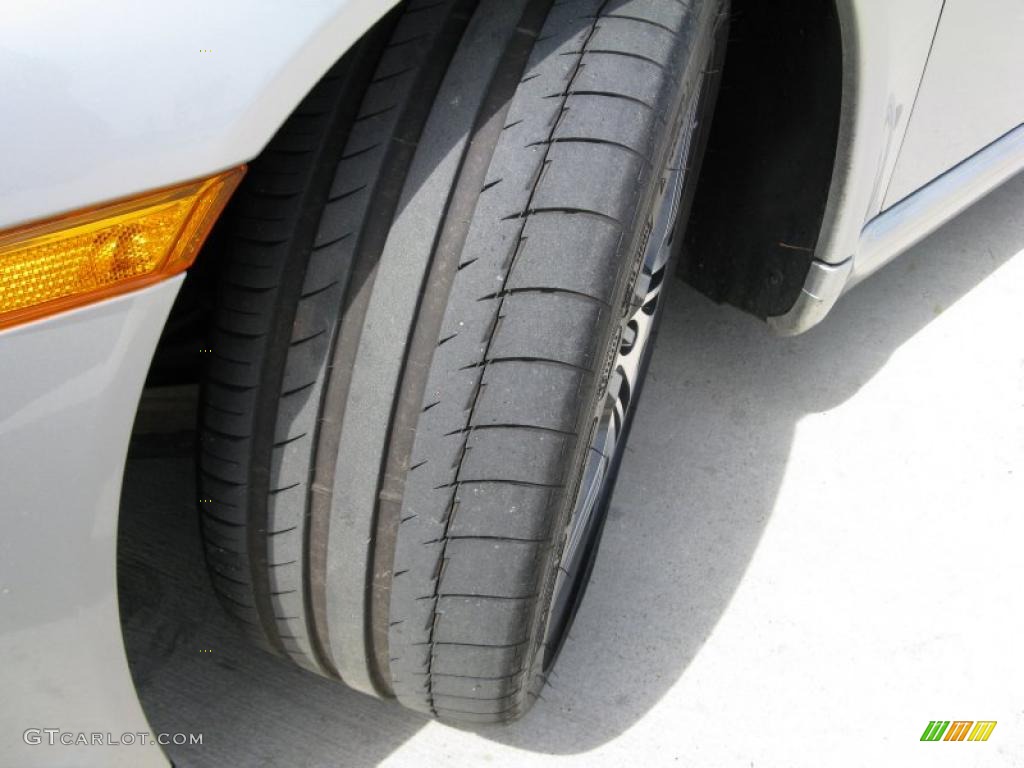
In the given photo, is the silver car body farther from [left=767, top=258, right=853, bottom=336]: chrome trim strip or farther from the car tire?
[left=767, top=258, right=853, bottom=336]: chrome trim strip

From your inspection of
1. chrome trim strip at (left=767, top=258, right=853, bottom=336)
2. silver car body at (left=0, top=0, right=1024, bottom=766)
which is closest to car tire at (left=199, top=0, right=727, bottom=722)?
silver car body at (left=0, top=0, right=1024, bottom=766)

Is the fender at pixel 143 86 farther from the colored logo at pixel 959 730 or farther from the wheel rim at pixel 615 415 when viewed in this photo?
the colored logo at pixel 959 730

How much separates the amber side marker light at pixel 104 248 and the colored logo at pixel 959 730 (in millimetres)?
1243

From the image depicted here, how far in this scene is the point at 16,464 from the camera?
2.68ft

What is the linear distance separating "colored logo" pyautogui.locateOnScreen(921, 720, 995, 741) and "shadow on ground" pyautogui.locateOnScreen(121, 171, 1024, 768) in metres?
0.34

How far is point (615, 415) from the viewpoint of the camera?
1643 mm

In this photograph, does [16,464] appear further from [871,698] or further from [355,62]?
Result: [871,698]

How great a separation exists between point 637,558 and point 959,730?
0.54 m

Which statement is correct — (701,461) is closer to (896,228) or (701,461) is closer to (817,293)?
(817,293)

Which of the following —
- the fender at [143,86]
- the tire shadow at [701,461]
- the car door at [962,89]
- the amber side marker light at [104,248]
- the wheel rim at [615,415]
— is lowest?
the tire shadow at [701,461]

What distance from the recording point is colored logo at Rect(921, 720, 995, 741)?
59.9 inches

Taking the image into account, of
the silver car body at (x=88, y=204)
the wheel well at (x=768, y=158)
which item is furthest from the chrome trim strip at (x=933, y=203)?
the silver car body at (x=88, y=204)

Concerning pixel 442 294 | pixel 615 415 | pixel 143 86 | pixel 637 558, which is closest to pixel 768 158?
pixel 615 415

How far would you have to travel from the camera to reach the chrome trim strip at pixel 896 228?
1717 millimetres
